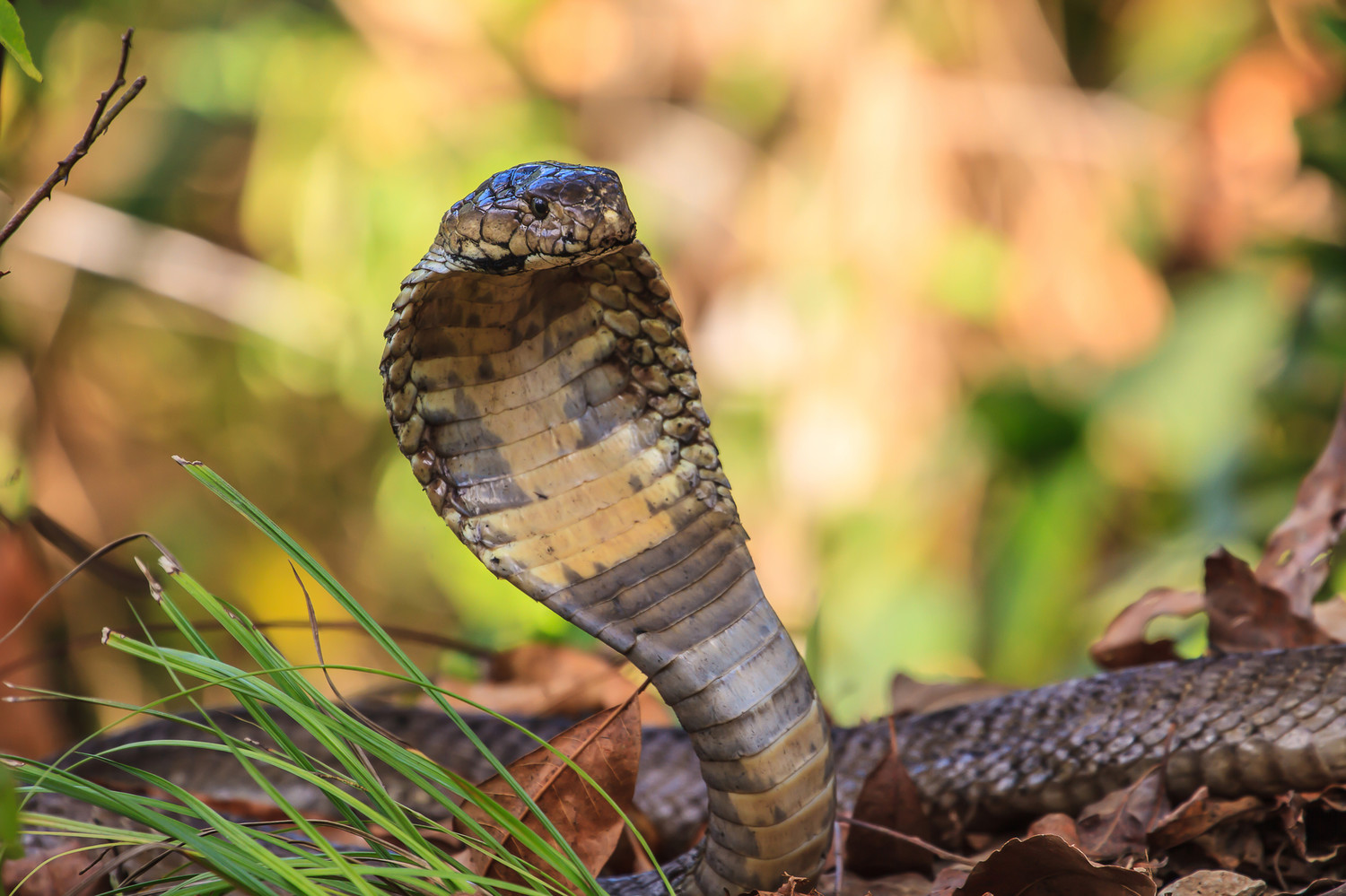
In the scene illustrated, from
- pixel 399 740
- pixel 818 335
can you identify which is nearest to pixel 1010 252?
pixel 818 335

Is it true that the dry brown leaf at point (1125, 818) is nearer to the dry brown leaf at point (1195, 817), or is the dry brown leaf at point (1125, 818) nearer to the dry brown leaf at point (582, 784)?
the dry brown leaf at point (1195, 817)

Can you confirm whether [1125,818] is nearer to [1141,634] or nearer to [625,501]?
[1141,634]

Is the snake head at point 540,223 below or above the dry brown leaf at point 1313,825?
above

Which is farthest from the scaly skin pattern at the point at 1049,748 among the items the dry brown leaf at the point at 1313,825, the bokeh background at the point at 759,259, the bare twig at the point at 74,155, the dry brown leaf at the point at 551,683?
the bokeh background at the point at 759,259

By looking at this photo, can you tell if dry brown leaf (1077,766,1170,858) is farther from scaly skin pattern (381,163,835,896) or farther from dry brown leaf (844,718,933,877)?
scaly skin pattern (381,163,835,896)

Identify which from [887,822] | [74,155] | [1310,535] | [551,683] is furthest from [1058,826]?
[74,155]

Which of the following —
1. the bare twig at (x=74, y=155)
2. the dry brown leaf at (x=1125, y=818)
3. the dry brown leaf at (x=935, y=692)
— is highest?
the bare twig at (x=74, y=155)

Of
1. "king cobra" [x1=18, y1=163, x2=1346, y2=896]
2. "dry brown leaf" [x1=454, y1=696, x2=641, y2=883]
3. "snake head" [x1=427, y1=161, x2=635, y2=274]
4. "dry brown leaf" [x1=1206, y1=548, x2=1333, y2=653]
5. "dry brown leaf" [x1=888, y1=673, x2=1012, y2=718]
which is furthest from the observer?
"dry brown leaf" [x1=888, y1=673, x2=1012, y2=718]

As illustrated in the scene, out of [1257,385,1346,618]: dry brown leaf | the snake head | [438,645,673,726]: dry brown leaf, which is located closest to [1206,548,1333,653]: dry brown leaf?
[1257,385,1346,618]: dry brown leaf
